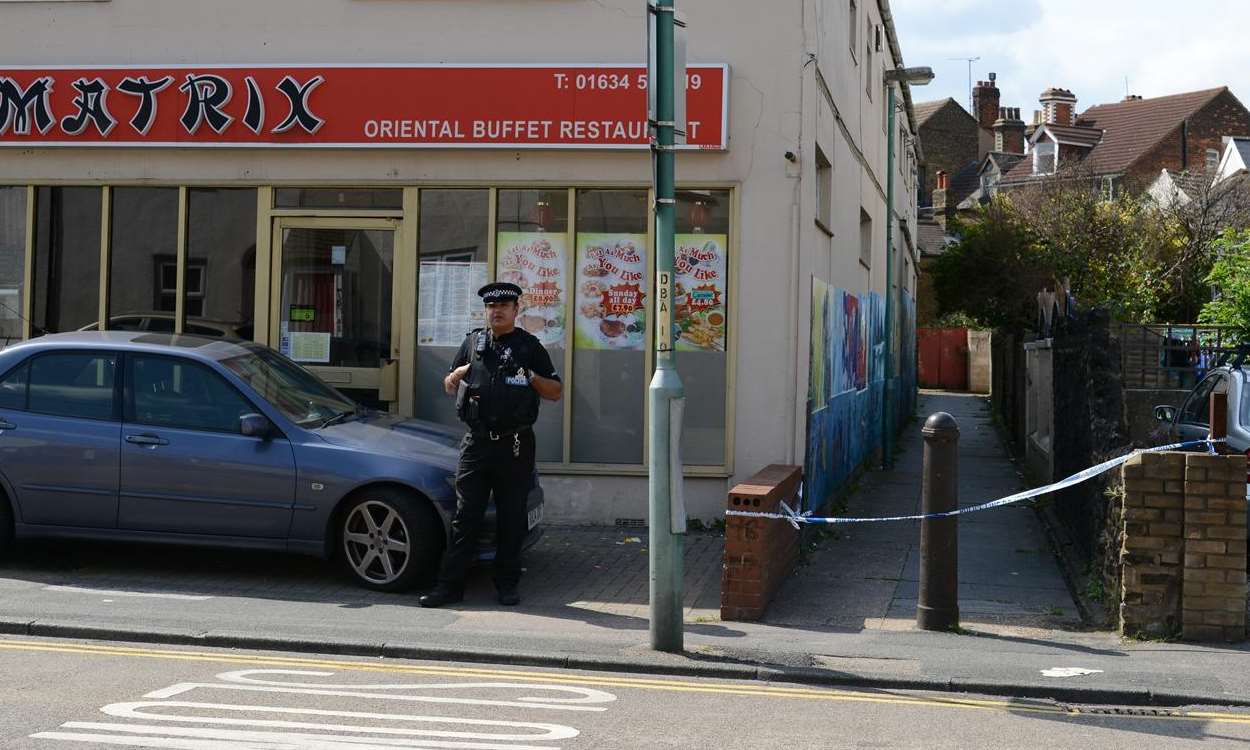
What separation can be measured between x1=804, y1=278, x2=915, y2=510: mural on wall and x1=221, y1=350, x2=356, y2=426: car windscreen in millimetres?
4106

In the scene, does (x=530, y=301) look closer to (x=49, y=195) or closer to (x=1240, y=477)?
(x=49, y=195)

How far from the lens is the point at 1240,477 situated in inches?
302

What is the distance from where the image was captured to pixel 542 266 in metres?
11.5

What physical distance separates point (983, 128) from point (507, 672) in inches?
2549

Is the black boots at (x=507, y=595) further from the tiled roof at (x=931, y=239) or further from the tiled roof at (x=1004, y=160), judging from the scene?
the tiled roof at (x=1004, y=160)

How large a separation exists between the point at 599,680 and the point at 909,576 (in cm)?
364

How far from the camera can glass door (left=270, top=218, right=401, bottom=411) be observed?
1179cm

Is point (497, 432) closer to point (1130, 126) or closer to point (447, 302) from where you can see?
point (447, 302)

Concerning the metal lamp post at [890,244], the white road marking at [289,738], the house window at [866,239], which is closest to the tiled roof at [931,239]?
the metal lamp post at [890,244]

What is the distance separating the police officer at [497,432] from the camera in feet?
27.7

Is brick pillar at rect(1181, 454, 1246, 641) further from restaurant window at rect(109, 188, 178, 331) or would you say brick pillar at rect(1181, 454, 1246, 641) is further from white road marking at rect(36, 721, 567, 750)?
restaurant window at rect(109, 188, 178, 331)

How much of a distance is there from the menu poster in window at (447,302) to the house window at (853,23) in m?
5.93

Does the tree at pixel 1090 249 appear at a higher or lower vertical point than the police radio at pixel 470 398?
higher

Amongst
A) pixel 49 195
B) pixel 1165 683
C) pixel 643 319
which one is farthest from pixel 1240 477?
pixel 49 195
